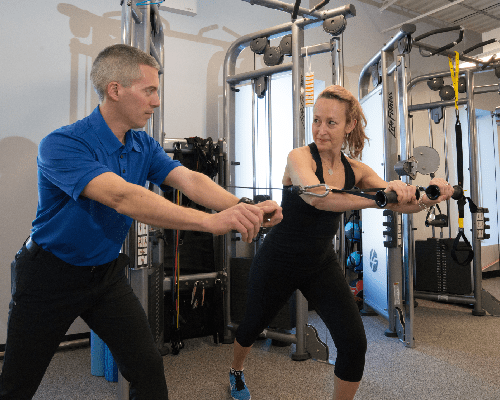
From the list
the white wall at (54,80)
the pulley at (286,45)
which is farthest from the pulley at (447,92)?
the white wall at (54,80)

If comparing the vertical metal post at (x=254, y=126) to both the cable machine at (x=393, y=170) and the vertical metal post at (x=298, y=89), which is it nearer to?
the vertical metal post at (x=298, y=89)

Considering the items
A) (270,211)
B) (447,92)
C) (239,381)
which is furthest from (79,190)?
(447,92)

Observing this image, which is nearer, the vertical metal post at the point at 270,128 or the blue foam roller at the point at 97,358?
the blue foam roller at the point at 97,358

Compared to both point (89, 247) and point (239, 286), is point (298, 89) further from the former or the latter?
point (89, 247)

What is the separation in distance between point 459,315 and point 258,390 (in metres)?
2.82

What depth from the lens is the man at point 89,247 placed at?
1151mm

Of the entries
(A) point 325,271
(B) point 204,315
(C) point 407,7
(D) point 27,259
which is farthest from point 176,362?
(C) point 407,7

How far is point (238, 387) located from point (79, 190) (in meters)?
1.64

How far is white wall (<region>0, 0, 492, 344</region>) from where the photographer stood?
117 inches

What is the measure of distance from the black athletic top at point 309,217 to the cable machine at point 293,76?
3.79 feet

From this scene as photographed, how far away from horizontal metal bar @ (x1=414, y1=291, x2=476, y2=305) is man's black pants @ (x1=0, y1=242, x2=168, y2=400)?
13.2 feet

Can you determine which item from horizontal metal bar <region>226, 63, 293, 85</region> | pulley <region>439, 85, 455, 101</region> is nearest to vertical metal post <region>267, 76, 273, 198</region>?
horizontal metal bar <region>226, 63, 293, 85</region>

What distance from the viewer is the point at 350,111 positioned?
1840 millimetres

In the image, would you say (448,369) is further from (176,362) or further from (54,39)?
(54,39)
